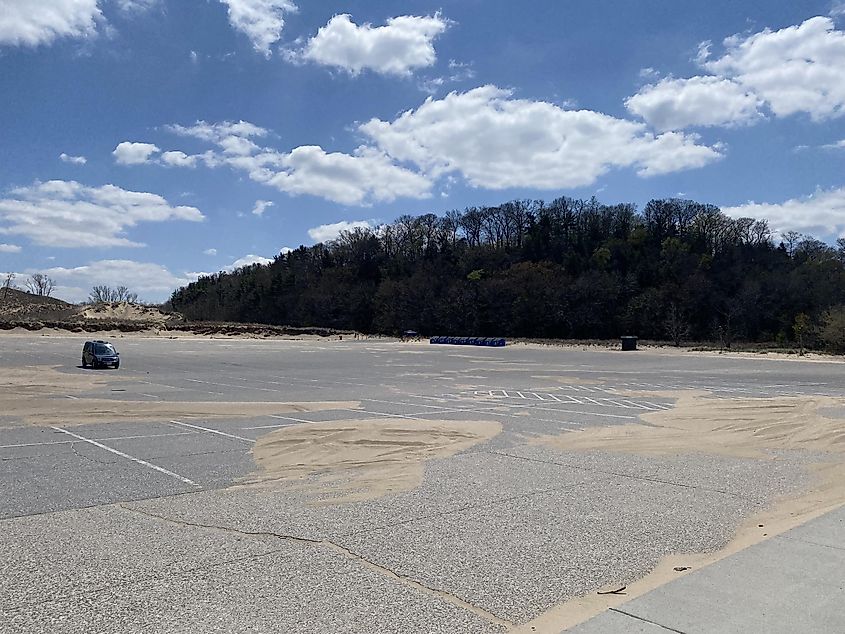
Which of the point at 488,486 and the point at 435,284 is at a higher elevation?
the point at 435,284

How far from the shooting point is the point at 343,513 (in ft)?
23.0

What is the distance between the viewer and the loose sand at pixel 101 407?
1496cm

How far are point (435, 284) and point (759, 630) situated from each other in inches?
4568

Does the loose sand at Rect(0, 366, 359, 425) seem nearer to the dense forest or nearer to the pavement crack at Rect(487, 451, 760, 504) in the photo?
the pavement crack at Rect(487, 451, 760, 504)

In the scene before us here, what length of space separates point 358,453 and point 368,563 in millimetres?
5161

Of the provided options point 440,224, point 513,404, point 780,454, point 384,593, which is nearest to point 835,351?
point 513,404

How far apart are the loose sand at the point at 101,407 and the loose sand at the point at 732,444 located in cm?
747

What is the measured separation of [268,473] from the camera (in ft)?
29.9

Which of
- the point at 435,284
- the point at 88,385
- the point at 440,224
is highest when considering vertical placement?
the point at 440,224

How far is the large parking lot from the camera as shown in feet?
15.2

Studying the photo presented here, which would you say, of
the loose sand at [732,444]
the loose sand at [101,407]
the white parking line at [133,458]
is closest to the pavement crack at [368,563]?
the loose sand at [732,444]

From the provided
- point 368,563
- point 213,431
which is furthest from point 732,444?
point 213,431

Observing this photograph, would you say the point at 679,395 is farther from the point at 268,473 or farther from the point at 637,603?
the point at 637,603

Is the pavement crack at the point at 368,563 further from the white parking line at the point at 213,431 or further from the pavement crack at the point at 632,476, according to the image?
the white parking line at the point at 213,431
